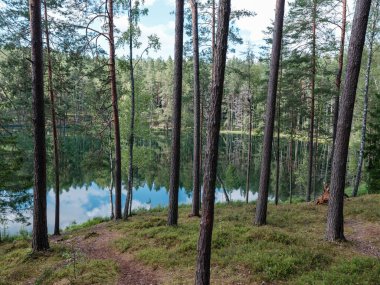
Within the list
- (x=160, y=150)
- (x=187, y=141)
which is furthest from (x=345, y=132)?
(x=187, y=141)

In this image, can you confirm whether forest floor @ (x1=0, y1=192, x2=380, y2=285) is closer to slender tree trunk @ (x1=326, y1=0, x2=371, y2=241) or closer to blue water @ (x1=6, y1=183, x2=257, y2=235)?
slender tree trunk @ (x1=326, y1=0, x2=371, y2=241)

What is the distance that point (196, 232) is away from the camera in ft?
33.9

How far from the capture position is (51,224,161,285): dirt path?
25.1 ft

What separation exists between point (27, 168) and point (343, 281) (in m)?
37.1

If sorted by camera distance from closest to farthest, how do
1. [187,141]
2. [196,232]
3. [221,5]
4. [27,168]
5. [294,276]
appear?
[221,5], [294,276], [196,232], [27,168], [187,141]

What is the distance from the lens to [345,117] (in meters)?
8.47

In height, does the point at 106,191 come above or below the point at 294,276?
below

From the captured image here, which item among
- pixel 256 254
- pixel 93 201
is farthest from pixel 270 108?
pixel 93 201

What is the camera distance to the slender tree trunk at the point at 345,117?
8.00 metres

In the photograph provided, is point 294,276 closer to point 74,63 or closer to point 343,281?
point 343,281

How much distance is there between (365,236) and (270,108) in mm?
5055

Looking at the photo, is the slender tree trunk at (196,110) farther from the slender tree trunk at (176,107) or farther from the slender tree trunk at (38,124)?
the slender tree trunk at (38,124)

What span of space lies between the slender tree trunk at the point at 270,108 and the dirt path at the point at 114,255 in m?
4.95

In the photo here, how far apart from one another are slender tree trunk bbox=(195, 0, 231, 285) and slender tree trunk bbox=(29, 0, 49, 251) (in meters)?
6.11
